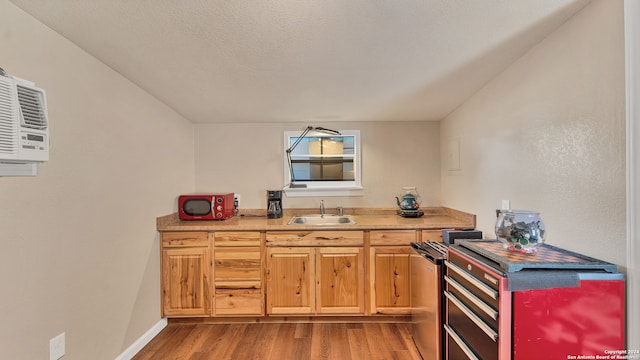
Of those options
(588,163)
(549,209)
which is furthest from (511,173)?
(588,163)

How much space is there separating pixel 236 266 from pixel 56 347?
129cm

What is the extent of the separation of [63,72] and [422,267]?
253cm

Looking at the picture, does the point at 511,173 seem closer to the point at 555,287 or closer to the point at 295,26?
the point at 555,287

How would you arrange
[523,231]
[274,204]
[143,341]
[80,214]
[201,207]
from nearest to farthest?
[523,231] < [80,214] < [143,341] < [201,207] < [274,204]

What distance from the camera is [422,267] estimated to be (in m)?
2.12

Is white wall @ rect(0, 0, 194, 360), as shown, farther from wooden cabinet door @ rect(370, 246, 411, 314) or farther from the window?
wooden cabinet door @ rect(370, 246, 411, 314)

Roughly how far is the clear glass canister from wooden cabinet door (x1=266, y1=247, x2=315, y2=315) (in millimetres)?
1610

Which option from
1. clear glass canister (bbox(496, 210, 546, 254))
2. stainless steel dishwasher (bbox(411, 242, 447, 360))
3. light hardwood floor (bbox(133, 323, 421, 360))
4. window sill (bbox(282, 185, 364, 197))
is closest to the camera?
clear glass canister (bbox(496, 210, 546, 254))

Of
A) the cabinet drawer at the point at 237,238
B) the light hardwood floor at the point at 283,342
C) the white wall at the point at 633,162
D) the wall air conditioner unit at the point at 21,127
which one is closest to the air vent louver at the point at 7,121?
the wall air conditioner unit at the point at 21,127

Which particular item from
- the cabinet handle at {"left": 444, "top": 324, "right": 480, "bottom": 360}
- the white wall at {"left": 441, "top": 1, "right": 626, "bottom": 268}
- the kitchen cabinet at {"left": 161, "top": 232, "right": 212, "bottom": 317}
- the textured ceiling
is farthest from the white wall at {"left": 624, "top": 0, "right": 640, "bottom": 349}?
the kitchen cabinet at {"left": 161, "top": 232, "right": 212, "bottom": 317}

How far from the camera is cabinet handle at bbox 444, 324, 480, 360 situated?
1.47 meters

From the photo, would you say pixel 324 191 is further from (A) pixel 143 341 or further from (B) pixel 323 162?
(A) pixel 143 341

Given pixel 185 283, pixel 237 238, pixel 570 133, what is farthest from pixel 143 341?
pixel 570 133

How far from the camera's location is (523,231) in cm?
142
